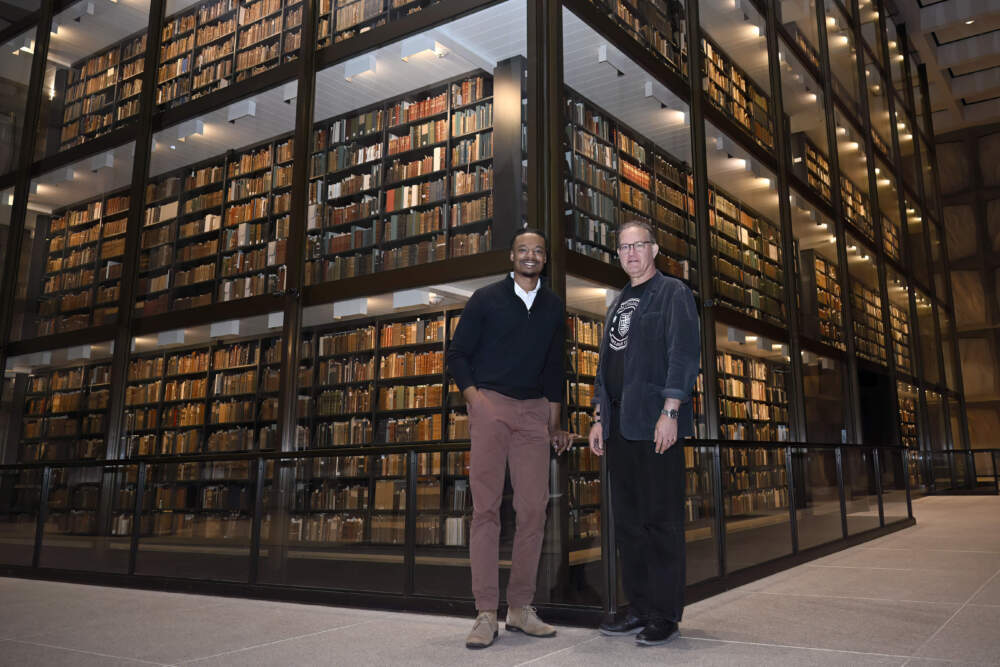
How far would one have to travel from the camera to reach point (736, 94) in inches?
283

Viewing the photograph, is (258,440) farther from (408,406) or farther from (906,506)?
(906,506)

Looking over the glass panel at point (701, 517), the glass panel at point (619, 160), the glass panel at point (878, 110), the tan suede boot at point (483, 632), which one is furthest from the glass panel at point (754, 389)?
the glass panel at point (878, 110)

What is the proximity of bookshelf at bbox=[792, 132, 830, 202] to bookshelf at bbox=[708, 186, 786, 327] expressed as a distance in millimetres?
1391

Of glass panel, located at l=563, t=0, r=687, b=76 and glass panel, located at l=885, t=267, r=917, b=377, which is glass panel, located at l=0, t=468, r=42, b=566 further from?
glass panel, located at l=885, t=267, r=917, b=377

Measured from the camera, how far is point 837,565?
4.00 m

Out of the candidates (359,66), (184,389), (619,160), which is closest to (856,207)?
(619,160)


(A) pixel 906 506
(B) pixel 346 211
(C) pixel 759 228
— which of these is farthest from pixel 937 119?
(B) pixel 346 211

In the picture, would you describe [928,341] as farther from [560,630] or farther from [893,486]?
[560,630]

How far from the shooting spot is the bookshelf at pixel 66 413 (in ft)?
21.7

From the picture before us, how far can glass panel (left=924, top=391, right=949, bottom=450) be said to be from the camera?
1321 centimetres

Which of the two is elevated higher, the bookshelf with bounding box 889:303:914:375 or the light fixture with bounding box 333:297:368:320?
the bookshelf with bounding box 889:303:914:375

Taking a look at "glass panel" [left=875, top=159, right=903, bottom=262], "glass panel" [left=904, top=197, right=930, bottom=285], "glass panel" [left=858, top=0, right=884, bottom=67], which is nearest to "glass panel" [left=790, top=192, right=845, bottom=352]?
"glass panel" [left=875, top=159, right=903, bottom=262]

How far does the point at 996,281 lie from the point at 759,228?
552 inches

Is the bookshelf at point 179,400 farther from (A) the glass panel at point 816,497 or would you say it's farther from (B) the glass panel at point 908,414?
(B) the glass panel at point 908,414
